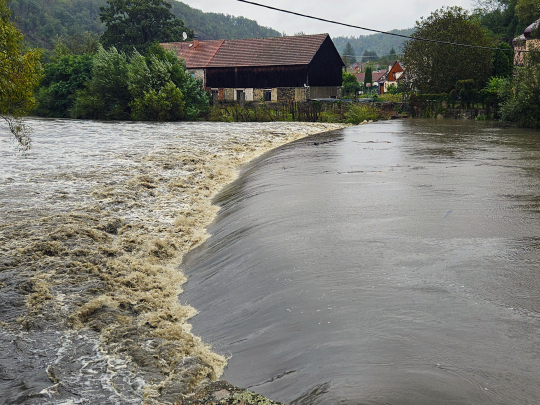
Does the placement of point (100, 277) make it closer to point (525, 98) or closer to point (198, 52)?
point (525, 98)

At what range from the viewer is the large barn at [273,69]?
53594 mm

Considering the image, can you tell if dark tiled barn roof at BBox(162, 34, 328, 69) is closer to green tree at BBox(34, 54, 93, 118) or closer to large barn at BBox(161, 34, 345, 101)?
large barn at BBox(161, 34, 345, 101)

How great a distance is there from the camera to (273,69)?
179ft

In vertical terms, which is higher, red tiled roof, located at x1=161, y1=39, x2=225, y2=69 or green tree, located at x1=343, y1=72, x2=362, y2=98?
red tiled roof, located at x1=161, y1=39, x2=225, y2=69

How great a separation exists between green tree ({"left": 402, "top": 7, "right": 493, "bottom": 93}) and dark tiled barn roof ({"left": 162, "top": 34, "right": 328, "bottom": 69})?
1322cm

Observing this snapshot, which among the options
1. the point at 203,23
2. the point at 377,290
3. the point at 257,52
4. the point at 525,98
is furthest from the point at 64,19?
the point at 377,290

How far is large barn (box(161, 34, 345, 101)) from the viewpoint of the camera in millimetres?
53594

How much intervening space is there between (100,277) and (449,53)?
3827cm

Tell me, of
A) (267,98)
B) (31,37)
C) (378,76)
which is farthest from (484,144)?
(31,37)

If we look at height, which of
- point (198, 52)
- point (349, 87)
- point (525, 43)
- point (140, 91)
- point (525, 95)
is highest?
point (198, 52)

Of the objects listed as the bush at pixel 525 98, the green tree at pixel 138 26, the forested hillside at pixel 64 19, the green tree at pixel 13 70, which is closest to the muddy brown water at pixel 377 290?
the green tree at pixel 13 70

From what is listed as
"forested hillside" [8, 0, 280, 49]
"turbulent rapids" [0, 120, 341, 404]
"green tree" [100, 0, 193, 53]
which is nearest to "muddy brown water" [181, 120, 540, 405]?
"turbulent rapids" [0, 120, 341, 404]

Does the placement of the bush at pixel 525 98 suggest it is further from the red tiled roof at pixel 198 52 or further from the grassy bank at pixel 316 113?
the red tiled roof at pixel 198 52

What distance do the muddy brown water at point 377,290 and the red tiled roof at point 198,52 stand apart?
1903 inches
